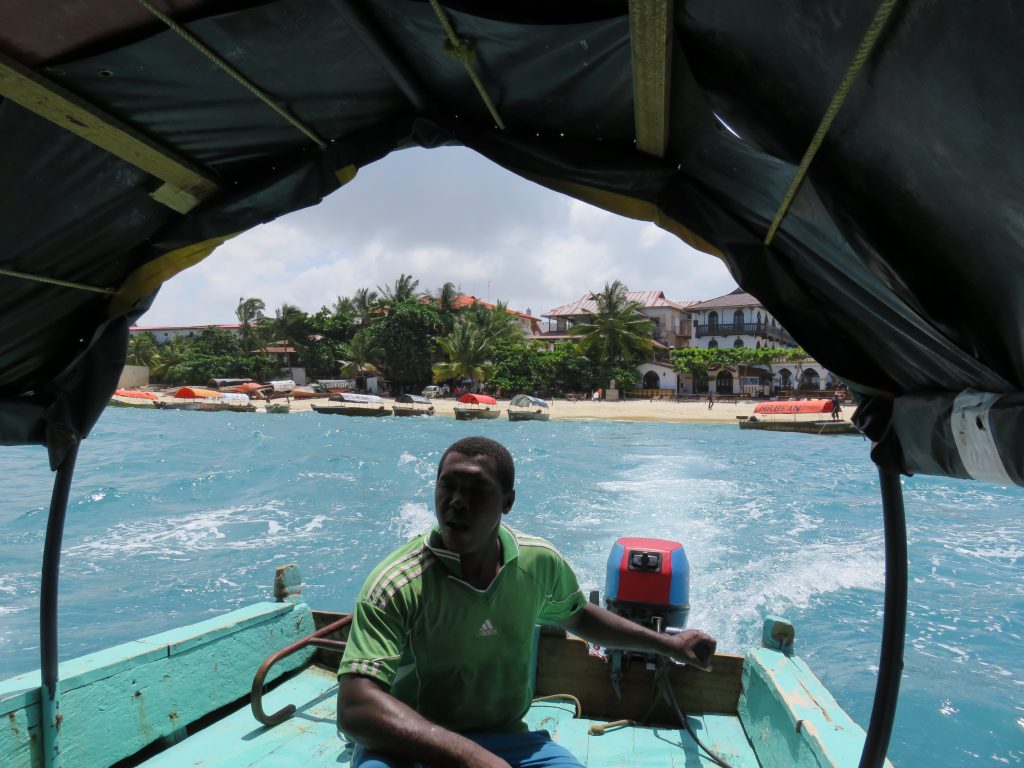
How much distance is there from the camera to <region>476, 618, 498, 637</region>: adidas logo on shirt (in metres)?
1.86

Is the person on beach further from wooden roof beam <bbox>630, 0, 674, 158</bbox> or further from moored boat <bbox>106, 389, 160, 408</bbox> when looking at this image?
moored boat <bbox>106, 389, 160, 408</bbox>

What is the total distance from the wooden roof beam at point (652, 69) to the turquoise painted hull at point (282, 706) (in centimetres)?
216

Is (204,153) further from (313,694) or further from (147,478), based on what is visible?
(147,478)

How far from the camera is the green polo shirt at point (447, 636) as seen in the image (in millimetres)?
1730

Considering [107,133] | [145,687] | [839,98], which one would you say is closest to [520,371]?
[145,687]

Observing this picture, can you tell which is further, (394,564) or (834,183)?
(394,564)

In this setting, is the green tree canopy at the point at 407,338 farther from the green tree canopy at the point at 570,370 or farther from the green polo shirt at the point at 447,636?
the green polo shirt at the point at 447,636

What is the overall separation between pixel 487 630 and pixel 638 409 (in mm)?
35918

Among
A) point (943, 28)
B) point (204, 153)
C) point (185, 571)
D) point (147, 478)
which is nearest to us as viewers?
point (943, 28)

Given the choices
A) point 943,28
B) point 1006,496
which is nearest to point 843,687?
point 943,28

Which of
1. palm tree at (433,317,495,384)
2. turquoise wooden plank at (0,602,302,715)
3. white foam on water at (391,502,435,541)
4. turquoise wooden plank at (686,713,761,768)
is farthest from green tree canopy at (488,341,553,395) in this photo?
turquoise wooden plank at (686,713,761,768)

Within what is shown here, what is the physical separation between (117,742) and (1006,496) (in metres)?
20.3

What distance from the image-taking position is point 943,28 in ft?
3.07

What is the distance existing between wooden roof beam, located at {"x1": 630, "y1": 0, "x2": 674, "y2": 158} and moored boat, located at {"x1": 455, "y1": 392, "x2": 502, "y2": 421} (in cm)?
3336
